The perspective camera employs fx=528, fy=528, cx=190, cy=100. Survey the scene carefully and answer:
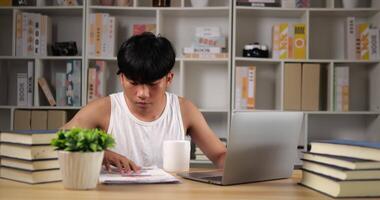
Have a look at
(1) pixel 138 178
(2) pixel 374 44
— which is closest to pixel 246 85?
(2) pixel 374 44

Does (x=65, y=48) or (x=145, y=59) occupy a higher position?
(x=65, y=48)

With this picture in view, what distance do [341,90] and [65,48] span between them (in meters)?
1.95

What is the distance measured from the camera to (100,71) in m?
3.67

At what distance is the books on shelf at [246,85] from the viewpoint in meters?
3.62

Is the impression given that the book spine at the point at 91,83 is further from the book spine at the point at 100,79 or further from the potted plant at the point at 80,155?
the potted plant at the point at 80,155

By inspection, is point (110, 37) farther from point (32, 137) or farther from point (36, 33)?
point (32, 137)

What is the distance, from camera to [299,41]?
3.63 m

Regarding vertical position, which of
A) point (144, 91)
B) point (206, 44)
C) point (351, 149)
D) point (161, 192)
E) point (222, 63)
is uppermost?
point (206, 44)

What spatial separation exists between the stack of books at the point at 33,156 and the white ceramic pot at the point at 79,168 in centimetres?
9

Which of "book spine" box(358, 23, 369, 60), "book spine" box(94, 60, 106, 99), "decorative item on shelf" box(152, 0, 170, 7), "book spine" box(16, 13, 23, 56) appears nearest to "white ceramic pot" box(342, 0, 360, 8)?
"book spine" box(358, 23, 369, 60)

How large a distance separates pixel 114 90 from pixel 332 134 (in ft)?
5.41

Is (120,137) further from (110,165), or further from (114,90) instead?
(114,90)

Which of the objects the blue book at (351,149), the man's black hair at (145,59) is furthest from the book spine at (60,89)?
the blue book at (351,149)

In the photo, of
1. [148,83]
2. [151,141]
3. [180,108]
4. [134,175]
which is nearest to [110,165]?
[134,175]
